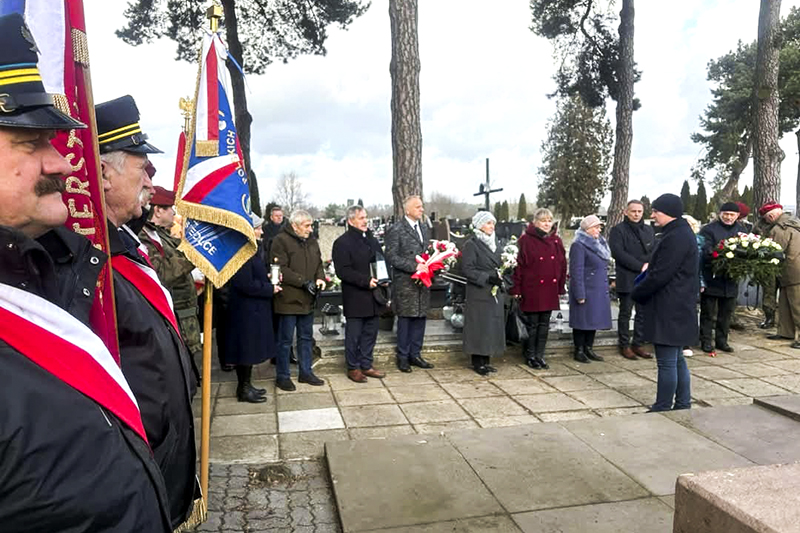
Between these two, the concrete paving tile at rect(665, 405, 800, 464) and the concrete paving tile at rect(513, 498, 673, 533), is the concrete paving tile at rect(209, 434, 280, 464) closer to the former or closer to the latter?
the concrete paving tile at rect(513, 498, 673, 533)

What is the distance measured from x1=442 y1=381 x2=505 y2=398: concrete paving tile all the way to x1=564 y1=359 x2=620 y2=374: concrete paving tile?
4.21ft

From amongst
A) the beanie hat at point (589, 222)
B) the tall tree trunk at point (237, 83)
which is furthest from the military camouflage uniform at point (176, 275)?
the tall tree trunk at point (237, 83)

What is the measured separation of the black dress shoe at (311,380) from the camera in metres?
6.34

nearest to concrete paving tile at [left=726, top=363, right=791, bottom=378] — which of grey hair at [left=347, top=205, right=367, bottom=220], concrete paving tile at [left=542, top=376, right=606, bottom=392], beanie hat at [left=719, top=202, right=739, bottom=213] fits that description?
concrete paving tile at [left=542, top=376, right=606, bottom=392]

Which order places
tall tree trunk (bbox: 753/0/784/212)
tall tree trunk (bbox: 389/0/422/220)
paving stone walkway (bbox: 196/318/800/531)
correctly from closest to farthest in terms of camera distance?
paving stone walkway (bbox: 196/318/800/531) < tall tree trunk (bbox: 389/0/422/220) < tall tree trunk (bbox: 753/0/784/212)

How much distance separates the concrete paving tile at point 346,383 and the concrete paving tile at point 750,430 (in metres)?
2.91

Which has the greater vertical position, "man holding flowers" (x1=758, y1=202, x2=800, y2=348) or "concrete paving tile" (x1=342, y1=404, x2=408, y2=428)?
"man holding flowers" (x1=758, y1=202, x2=800, y2=348)

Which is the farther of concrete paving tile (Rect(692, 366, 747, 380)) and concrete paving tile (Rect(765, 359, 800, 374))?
concrete paving tile (Rect(765, 359, 800, 374))

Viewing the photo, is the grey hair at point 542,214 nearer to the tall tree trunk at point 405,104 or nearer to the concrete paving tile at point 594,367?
the concrete paving tile at point 594,367

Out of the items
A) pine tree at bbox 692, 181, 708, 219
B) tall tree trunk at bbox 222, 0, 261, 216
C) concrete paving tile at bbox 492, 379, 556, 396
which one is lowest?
concrete paving tile at bbox 492, 379, 556, 396

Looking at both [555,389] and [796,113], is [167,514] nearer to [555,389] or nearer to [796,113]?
[555,389]

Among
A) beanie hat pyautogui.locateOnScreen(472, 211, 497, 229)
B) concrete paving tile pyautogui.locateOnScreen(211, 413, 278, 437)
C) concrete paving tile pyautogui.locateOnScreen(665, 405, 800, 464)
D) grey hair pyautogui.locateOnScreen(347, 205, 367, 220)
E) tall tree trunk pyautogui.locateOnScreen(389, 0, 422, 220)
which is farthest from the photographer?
tall tree trunk pyautogui.locateOnScreen(389, 0, 422, 220)

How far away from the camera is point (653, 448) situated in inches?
161

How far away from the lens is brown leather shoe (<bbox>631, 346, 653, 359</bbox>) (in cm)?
759
